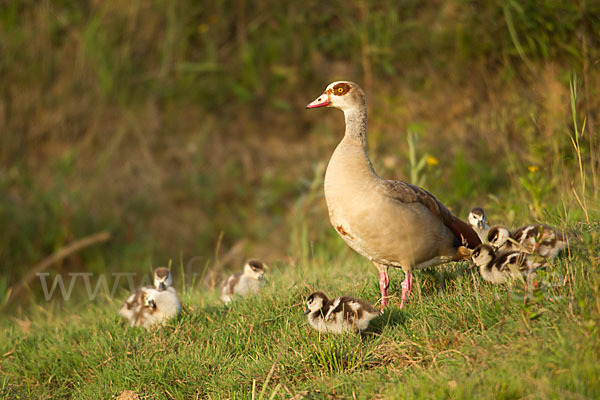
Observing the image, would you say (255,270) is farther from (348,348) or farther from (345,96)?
(348,348)

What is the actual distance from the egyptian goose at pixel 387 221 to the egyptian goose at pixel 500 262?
26cm

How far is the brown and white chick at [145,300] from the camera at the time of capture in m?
5.71

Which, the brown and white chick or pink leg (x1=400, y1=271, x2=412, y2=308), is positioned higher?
pink leg (x1=400, y1=271, x2=412, y2=308)

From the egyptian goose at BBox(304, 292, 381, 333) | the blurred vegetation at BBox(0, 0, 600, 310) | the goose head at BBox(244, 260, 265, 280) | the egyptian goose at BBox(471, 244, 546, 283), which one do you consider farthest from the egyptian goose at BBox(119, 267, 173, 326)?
the blurred vegetation at BBox(0, 0, 600, 310)

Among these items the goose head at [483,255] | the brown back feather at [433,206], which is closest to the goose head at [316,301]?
the brown back feather at [433,206]

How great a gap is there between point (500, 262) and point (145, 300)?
3.02m

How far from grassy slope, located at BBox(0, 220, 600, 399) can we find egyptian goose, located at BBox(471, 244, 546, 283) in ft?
0.32

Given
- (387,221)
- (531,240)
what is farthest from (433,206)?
(531,240)

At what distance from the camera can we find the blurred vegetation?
10469 millimetres

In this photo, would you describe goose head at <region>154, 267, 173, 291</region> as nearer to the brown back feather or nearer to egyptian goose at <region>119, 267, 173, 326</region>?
egyptian goose at <region>119, 267, 173, 326</region>

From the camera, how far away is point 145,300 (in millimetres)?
5734

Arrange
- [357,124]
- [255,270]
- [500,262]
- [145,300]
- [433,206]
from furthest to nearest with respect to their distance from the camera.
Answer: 1. [255,270]
2. [145,300]
3. [357,124]
4. [433,206]
5. [500,262]

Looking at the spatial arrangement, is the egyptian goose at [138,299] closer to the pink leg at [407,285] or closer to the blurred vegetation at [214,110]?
the pink leg at [407,285]

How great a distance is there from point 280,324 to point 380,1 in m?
8.25
